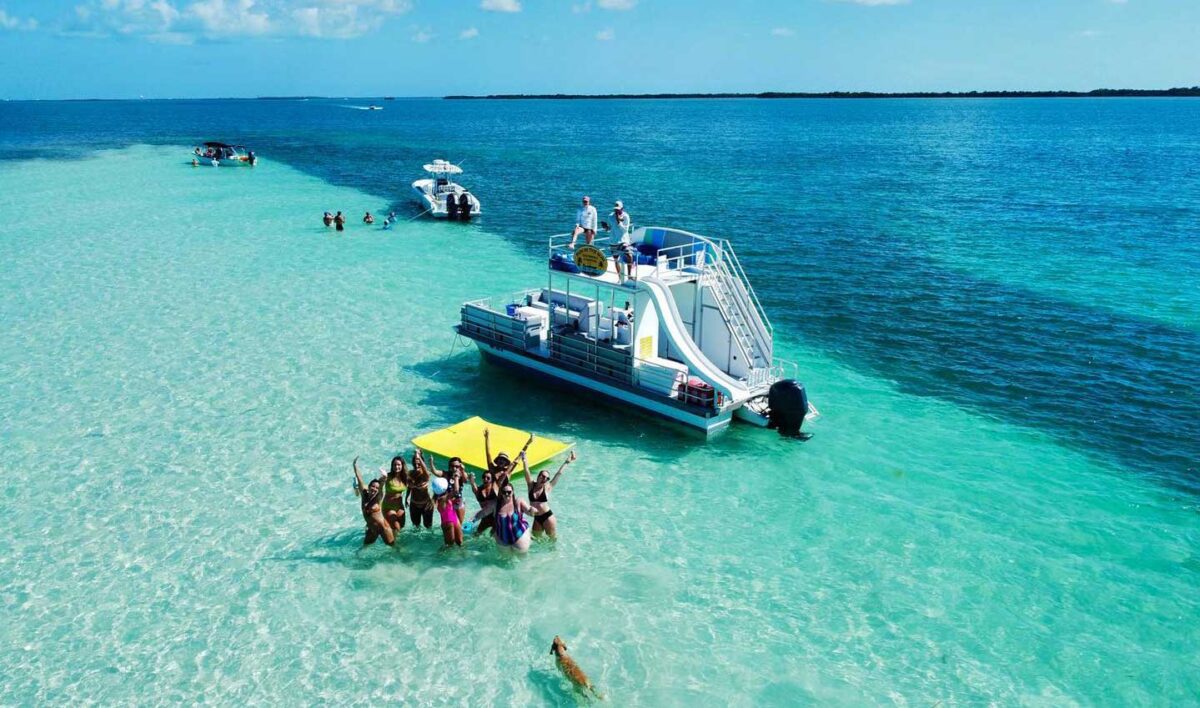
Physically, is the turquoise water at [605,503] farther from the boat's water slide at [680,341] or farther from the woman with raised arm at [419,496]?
the boat's water slide at [680,341]

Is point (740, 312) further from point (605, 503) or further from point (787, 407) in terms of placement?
point (605, 503)

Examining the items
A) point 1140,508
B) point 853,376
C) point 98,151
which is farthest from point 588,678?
point 98,151

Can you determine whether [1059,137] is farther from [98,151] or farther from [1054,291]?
[98,151]

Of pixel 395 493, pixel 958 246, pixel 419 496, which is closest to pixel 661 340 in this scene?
pixel 419 496

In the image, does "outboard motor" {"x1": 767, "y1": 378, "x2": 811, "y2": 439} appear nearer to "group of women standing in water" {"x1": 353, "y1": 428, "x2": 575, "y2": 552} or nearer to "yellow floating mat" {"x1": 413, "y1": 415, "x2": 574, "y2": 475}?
"yellow floating mat" {"x1": 413, "y1": 415, "x2": 574, "y2": 475}

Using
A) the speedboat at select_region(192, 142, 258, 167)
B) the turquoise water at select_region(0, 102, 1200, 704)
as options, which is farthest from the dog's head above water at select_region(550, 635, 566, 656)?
the speedboat at select_region(192, 142, 258, 167)

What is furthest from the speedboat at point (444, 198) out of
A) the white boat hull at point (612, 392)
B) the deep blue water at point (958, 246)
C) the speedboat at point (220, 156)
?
the speedboat at point (220, 156)
